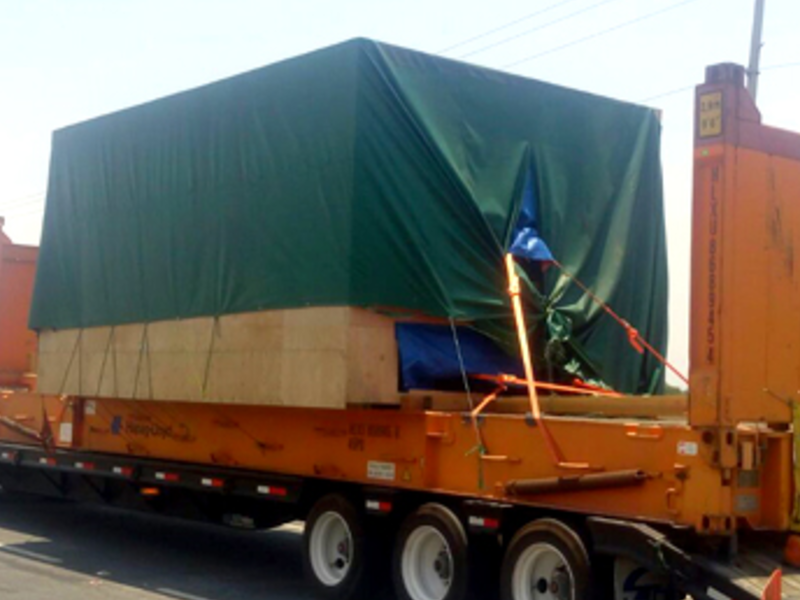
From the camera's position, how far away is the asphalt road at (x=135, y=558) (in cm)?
1123

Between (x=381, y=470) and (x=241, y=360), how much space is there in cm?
188

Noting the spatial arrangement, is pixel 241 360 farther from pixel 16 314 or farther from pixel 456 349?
pixel 16 314

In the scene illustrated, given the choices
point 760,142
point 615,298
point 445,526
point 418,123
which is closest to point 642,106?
point 615,298

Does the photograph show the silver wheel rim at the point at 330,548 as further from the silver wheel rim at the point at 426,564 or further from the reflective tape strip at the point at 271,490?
the silver wheel rim at the point at 426,564

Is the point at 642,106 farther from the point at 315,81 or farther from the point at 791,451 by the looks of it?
the point at 791,451

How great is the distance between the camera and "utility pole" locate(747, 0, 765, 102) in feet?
63.9

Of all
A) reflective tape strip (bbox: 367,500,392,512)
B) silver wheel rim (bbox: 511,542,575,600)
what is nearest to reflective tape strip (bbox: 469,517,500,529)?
silver wheel rim (bbox: 511,542,575,600)

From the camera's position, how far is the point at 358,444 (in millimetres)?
10766

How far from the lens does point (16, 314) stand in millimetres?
18109

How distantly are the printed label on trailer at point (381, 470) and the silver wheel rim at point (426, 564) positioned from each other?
547 mm

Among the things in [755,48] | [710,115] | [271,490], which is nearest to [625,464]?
[710,115]

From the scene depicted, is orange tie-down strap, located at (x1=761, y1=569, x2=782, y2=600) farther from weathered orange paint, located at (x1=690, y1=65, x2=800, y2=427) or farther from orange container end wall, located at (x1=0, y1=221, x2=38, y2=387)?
orange container end wall, located at (x1=0, y1=221, x2=38, y2=387)

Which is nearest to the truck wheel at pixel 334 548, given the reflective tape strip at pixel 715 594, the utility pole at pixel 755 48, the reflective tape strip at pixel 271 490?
the reflective tape strip at pixel 271 490

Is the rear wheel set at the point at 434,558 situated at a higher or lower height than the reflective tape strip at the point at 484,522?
lower
